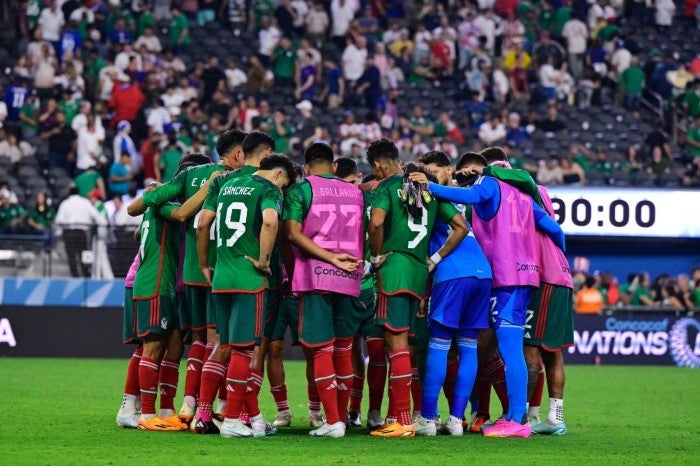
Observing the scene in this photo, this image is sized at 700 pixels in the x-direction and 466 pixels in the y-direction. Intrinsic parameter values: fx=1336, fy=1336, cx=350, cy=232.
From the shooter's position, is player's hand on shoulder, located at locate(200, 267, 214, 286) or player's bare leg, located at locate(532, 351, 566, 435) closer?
player's hand on shoulder, located at locate(200, 267, 214, 286)

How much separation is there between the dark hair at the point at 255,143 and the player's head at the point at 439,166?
152 cm

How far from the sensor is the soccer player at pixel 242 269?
10.9 meters

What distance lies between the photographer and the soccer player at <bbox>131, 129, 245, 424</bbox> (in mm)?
11695

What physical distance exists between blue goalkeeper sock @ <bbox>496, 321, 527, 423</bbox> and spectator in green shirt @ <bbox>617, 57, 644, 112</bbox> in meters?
20.7

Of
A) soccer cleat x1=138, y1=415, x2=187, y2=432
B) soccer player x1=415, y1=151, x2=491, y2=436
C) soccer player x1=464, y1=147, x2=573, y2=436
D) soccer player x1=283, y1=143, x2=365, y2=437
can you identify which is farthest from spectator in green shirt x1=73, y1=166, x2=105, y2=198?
soccer player x1=415, y1=151, x2=491, y2=436

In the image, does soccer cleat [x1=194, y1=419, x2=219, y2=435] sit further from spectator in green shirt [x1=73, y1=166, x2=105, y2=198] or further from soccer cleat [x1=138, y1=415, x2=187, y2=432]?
spectator in green shirt [x1=73, y1=166, x2=105, y2=198]

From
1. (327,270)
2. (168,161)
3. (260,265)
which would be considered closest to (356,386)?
(327,270)

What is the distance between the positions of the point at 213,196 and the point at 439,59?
20396 mm

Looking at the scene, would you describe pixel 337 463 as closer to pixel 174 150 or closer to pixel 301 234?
pixel 301 234

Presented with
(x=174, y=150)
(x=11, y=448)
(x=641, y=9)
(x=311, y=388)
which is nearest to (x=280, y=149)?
(x=174, y=150)

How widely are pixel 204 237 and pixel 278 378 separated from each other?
5.71ft

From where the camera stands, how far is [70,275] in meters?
22.4

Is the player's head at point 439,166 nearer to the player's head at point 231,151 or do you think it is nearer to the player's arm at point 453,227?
the player's arm at point 453,227

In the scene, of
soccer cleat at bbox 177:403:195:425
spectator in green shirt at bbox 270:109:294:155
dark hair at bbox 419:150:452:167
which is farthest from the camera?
spectator in green shirt at bbox 270:109:294:155
